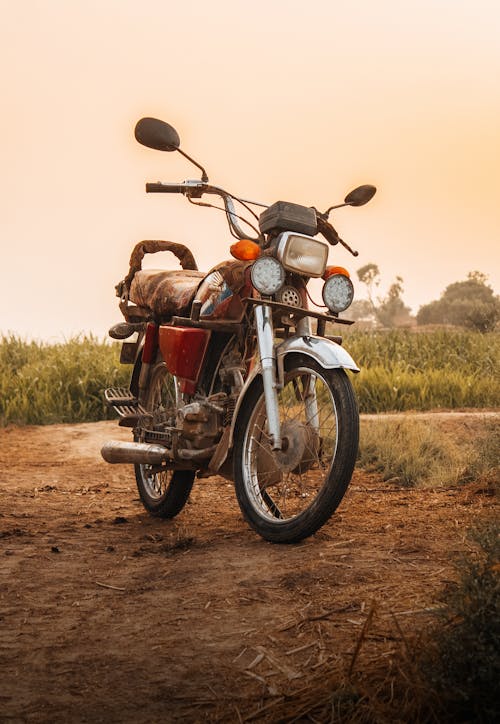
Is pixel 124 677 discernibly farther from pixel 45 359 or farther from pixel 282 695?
pixel 45 359

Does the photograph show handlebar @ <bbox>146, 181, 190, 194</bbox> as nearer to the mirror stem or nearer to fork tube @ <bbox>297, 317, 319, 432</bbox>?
the mirror stem

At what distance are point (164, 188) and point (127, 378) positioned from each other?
798cm

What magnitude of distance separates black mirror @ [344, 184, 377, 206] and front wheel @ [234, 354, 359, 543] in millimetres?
1101

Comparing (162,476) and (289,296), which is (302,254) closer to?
(289,296)

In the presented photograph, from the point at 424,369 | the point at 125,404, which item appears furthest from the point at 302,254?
the point at 424,369

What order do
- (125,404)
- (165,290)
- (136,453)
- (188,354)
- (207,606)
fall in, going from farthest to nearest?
(125,404)
(165,290)
(136,453)
(188,354)
(207,606)

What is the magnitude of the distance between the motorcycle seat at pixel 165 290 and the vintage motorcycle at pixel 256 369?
10 mm

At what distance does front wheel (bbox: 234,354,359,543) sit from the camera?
4305 millimetres

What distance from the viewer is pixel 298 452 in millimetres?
4605

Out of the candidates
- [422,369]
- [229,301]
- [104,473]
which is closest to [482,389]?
[422,369]

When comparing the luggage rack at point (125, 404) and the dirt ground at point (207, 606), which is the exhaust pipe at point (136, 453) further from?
the dirt ground at point (207, 606)

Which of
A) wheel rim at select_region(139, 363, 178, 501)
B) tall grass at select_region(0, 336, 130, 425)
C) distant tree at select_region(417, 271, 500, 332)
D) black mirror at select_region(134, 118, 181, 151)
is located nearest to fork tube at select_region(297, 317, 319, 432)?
black mirror at select_region(134, 118, 181, 151)

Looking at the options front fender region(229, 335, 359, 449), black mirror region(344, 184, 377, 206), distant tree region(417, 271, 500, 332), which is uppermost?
distant tree region(417, 271, 500, 332)

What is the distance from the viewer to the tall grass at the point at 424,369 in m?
11.8
